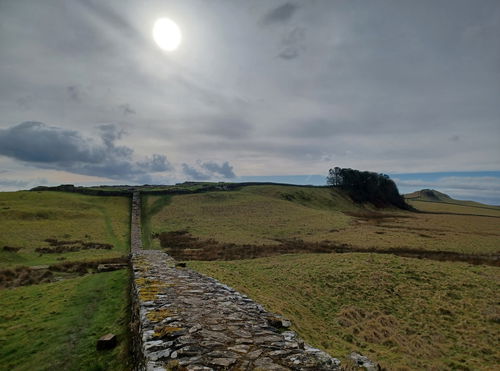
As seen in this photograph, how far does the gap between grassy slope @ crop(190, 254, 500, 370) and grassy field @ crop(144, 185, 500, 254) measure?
15506 mm

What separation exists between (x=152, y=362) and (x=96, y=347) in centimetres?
486

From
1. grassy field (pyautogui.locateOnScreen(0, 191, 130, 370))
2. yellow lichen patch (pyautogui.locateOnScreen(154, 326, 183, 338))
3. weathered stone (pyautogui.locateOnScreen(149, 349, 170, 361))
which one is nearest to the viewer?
weathered stone (pyautogui.locateOnScreen(149, 349, 170, 361))

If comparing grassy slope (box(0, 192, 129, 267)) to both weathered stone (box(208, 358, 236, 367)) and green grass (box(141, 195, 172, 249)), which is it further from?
weathered stone (box(208, 358, 236, 367))

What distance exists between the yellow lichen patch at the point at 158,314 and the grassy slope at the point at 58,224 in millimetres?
21816

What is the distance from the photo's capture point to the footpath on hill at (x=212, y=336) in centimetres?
528

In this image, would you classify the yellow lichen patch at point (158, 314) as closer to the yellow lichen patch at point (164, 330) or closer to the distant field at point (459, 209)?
the yellow lichen patch at point (164, 330)

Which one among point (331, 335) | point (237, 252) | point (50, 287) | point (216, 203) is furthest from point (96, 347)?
point (216, 203)

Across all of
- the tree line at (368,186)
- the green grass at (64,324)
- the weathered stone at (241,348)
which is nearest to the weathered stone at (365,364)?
the weathered stone at (241,348)

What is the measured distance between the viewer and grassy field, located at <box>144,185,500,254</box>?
124ft

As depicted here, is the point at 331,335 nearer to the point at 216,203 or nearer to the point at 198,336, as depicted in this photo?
the point at 198,336

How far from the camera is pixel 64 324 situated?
1086 cm

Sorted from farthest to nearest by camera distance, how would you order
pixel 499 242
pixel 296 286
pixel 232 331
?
pixel 499 242 → pixel 296 286 → pixel 232 331

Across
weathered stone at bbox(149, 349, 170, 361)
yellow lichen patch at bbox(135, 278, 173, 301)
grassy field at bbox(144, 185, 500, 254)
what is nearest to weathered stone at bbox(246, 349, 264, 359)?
weathered stone at bbox(149, 349, 170, 361)

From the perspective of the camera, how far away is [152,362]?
5242 mm
